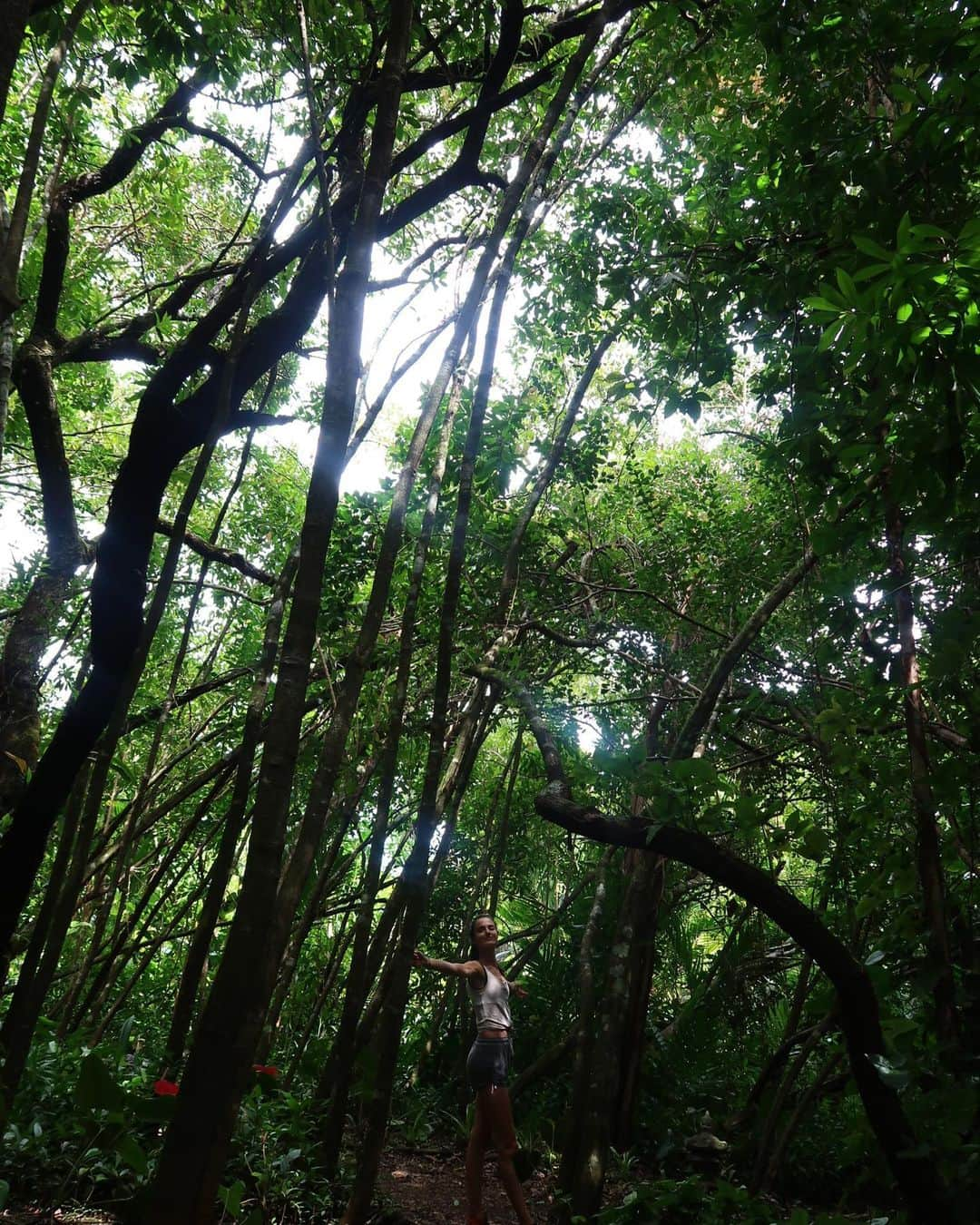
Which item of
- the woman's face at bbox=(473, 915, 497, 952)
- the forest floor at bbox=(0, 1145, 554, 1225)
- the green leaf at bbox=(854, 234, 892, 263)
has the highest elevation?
the green leaf at bbox=(854, 234, 892, 263)

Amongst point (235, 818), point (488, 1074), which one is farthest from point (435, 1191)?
point (235, 818)

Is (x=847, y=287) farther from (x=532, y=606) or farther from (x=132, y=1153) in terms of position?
(x=532, y=606)

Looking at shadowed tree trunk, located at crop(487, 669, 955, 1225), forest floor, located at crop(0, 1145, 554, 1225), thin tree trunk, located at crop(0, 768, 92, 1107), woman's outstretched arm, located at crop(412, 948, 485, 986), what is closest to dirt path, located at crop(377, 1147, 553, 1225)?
forest floor, located at crop(0, 1145, 554, 1225)

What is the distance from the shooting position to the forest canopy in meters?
2.06

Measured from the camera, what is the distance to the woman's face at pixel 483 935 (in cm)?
397

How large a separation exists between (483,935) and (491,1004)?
299mm

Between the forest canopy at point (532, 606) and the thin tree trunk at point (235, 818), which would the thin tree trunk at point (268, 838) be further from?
the thin tree trunk at point (235, 818)

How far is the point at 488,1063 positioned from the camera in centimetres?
372

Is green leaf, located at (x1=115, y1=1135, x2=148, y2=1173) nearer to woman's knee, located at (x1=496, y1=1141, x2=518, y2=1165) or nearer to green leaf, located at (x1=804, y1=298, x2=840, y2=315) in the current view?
green leaf, located at (x1=804, y1=298, x2=840, y2=315)

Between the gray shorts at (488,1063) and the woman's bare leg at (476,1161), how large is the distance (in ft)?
0.16

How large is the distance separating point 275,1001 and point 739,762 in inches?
119

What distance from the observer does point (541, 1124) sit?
18.3 feet

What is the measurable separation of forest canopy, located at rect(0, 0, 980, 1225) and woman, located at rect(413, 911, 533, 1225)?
0.29 meters

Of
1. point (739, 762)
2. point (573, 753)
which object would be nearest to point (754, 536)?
point (739, 762)
